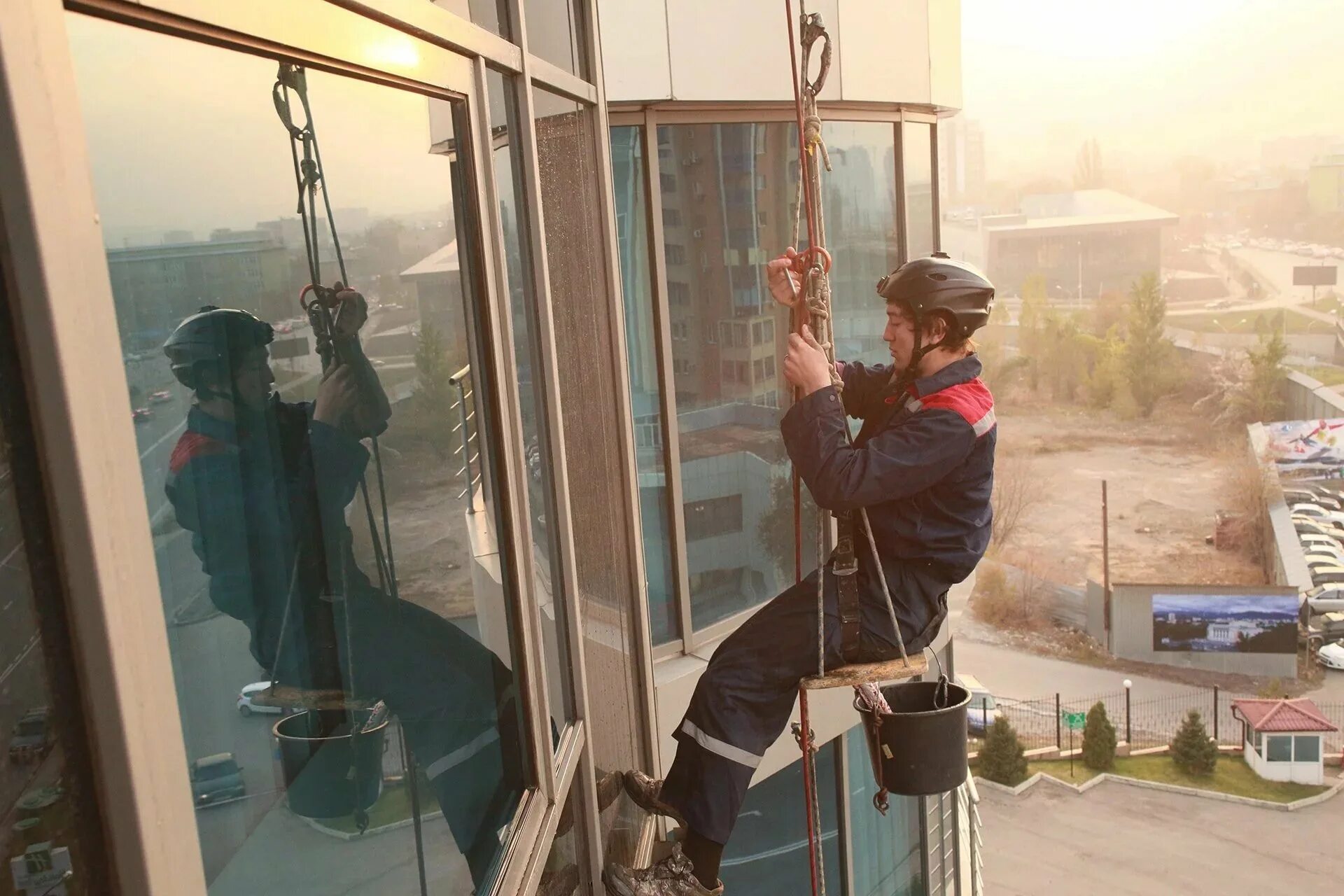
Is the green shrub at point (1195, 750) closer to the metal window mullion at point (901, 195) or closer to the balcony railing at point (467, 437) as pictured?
the metal window mullion at point (901, 195)

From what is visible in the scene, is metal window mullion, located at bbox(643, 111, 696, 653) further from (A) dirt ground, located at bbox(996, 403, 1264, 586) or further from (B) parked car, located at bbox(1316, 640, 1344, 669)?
(A) dirt ground, located at bbox(996, 403, 1264, 586)

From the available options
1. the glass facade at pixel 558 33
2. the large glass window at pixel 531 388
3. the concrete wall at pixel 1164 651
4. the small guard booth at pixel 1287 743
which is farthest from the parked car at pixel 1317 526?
the large glass window at pixel 531 388

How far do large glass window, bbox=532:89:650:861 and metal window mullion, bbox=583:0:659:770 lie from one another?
12 mm

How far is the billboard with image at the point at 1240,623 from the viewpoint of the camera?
31.6m

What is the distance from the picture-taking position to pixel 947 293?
325cm

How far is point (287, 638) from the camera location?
1360mm

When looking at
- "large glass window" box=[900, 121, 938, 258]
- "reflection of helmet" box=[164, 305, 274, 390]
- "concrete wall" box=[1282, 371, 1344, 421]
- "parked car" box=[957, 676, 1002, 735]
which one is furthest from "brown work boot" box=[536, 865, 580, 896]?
"concrete wall" box=[1282, 371, 1344, 421]

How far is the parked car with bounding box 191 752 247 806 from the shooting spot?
1.07 m

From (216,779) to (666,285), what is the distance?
14.3ft

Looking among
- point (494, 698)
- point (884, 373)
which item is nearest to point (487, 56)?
point (494, 698)

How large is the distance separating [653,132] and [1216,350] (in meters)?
60.8

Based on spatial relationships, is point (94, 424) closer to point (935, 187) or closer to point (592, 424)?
point (592, 424)

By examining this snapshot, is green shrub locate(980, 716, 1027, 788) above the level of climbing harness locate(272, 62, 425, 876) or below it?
below

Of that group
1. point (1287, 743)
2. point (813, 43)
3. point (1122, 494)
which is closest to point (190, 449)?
point (813, 43)
